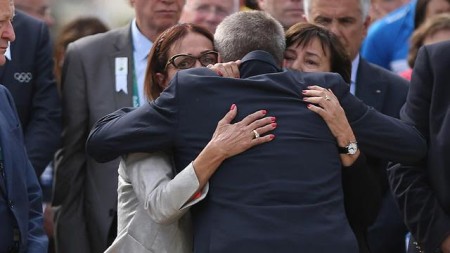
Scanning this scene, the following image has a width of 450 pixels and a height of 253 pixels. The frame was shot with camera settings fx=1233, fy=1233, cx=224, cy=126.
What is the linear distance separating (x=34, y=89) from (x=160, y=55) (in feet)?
5.59

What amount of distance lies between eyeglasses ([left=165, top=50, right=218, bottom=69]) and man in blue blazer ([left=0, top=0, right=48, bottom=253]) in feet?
2.40

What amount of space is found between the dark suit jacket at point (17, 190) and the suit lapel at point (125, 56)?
1.20m

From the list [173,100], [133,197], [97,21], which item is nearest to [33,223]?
[133,197]

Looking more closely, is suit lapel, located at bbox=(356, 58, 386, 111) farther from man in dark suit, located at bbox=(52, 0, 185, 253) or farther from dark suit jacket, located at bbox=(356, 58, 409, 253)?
man in dark suit, located at bbox=(52, 0, 185, 253)

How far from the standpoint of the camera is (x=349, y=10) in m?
7.15

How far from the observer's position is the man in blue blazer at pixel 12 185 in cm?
533

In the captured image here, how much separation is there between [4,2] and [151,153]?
3.36 feet

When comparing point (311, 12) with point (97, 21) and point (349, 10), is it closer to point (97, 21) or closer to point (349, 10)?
point (349, 10)

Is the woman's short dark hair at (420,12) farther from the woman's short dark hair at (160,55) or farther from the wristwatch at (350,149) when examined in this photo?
Result: the wristwatch at (350,149)

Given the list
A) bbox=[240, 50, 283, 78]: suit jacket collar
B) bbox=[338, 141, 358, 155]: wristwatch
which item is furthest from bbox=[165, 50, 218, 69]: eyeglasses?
bbox=[338, 141, 358, 155]: wristwatch

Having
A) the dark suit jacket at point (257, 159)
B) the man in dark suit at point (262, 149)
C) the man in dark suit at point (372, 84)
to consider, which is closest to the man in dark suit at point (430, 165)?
the man in dark suit at point (262, 149)

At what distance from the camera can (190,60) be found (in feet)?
18.0

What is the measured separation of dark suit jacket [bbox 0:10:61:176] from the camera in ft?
22.8

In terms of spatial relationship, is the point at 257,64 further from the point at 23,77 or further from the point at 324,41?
the point at 23,77
